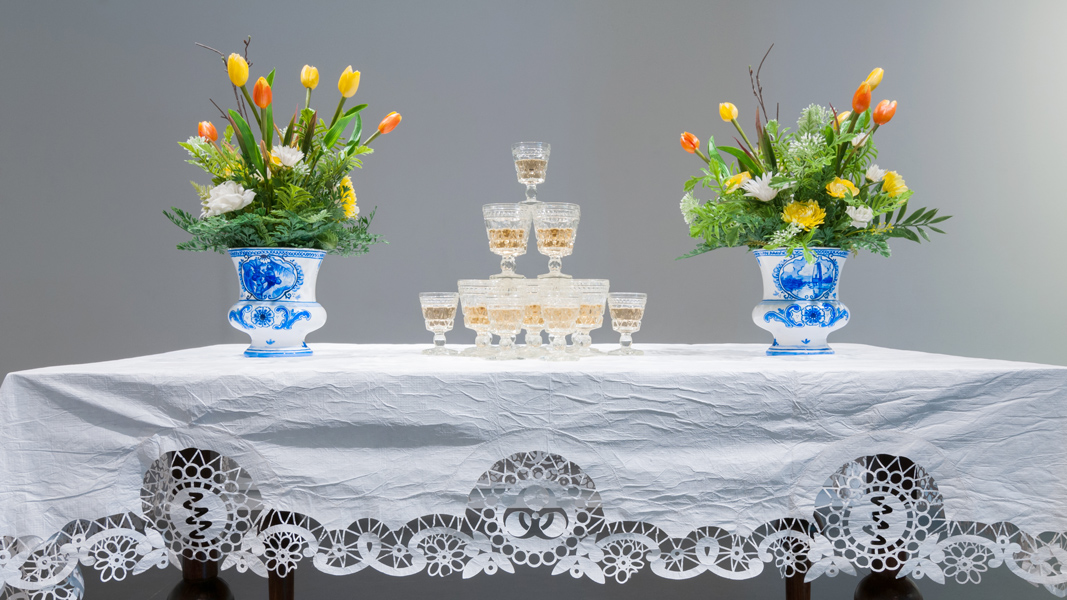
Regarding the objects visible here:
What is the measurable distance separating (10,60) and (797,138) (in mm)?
3852

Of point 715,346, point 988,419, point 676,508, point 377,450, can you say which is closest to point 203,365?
point 377,450

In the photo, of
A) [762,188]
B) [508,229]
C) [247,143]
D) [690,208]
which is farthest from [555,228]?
[247,143]

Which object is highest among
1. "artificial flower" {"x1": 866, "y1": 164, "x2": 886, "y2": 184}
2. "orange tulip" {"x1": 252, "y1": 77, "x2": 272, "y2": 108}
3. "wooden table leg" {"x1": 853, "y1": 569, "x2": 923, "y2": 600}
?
"orange tulip" {"x1": 252, "y1": 77, "x2": 272, "y2": 108}

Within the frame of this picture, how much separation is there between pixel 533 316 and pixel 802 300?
1.90ft

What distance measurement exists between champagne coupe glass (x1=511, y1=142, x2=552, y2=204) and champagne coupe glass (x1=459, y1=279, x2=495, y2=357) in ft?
0.82

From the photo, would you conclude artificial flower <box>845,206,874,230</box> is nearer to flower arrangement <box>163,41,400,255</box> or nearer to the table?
the table

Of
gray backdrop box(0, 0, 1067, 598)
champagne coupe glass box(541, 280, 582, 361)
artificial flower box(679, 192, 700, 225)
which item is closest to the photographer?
champagne coupe glass box(541, 280, 582, 361)

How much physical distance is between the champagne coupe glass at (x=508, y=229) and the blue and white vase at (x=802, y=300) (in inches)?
20.4

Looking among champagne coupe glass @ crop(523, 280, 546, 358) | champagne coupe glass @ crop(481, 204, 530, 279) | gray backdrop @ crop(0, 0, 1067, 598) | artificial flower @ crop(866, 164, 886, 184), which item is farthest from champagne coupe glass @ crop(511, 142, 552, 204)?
gray backdrop @ crop(0, 0, 1067, 598)

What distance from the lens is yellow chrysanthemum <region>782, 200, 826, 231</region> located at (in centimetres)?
152

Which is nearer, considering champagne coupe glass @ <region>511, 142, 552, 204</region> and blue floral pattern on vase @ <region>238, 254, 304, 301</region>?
blue floral pattern on vase @ <region>238, 254, 304, 301</region>

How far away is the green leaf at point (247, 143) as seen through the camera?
1.50m

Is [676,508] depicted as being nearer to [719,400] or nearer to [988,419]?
[719,400]

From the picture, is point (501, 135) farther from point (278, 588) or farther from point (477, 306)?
point (278, 588)
